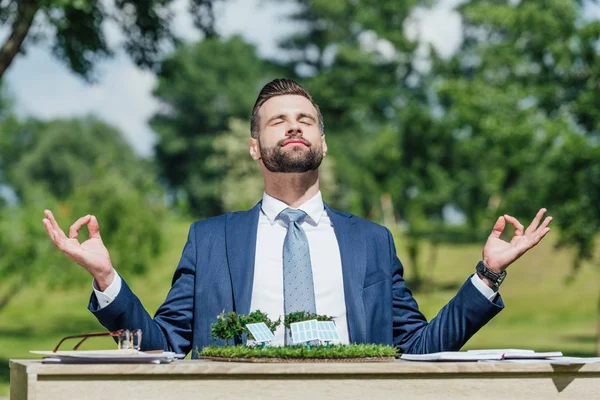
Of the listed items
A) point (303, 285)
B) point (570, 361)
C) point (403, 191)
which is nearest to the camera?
point (570, 361)

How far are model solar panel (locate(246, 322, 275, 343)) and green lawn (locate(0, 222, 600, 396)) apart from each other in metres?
17.5

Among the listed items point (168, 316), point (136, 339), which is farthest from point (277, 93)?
point (136, 339)

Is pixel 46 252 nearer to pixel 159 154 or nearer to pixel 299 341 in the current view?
pixel 299 341

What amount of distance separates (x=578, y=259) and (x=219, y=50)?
163 feet

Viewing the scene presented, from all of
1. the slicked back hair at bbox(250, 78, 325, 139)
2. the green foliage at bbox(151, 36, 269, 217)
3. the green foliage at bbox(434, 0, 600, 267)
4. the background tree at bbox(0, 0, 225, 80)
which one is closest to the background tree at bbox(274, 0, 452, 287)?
the green foliage at bbox(151, 36, 269, 217)

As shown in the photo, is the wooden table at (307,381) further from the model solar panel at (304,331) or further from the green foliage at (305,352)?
the model solar panel at (304,331)

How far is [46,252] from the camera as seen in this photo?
26797 millimetres

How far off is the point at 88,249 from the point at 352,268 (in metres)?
1.04

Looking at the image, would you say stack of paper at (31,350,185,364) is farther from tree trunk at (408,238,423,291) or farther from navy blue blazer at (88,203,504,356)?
tree trunk at (408,238,423,291)

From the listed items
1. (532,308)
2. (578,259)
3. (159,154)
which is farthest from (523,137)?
(159,154)

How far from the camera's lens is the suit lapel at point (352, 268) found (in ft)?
12.1

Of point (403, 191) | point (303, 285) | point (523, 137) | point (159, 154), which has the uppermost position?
point (159, 154)

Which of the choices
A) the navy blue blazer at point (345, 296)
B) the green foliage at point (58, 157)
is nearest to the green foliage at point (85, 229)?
the navy blue blazer at point (345, 296)

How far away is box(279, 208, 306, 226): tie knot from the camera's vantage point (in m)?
3.93
